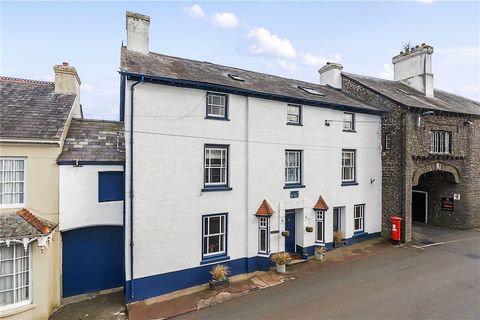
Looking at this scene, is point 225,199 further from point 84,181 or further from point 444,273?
point 444,273

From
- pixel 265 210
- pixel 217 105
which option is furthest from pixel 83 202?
pixel 265 210

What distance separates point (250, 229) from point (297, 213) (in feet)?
10.6

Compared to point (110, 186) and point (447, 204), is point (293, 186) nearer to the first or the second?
point (110, 186)

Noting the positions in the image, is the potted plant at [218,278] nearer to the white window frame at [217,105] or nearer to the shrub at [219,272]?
the shrub at [219,272]

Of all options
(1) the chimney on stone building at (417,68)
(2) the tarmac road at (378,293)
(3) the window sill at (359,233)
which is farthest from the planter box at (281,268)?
(1) the chimney on stone building at (417,68)

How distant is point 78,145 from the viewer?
11.5m

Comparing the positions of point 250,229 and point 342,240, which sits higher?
point 250,229

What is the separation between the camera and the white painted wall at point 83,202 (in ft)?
35.1

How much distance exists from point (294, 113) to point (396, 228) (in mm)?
9193

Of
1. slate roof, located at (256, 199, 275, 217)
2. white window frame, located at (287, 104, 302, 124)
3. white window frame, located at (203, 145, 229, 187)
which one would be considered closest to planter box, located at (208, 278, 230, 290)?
slate roof, located at (256, 199, 275, 217)

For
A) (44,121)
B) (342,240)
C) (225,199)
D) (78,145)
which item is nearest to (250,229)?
(225,199)

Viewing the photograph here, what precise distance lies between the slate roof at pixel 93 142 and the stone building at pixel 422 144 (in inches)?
608

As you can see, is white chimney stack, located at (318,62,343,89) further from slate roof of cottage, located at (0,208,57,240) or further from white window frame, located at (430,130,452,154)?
slate roof of cottage, located at (0,208,57,240)

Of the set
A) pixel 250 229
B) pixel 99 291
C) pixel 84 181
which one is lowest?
pixel 99 291
